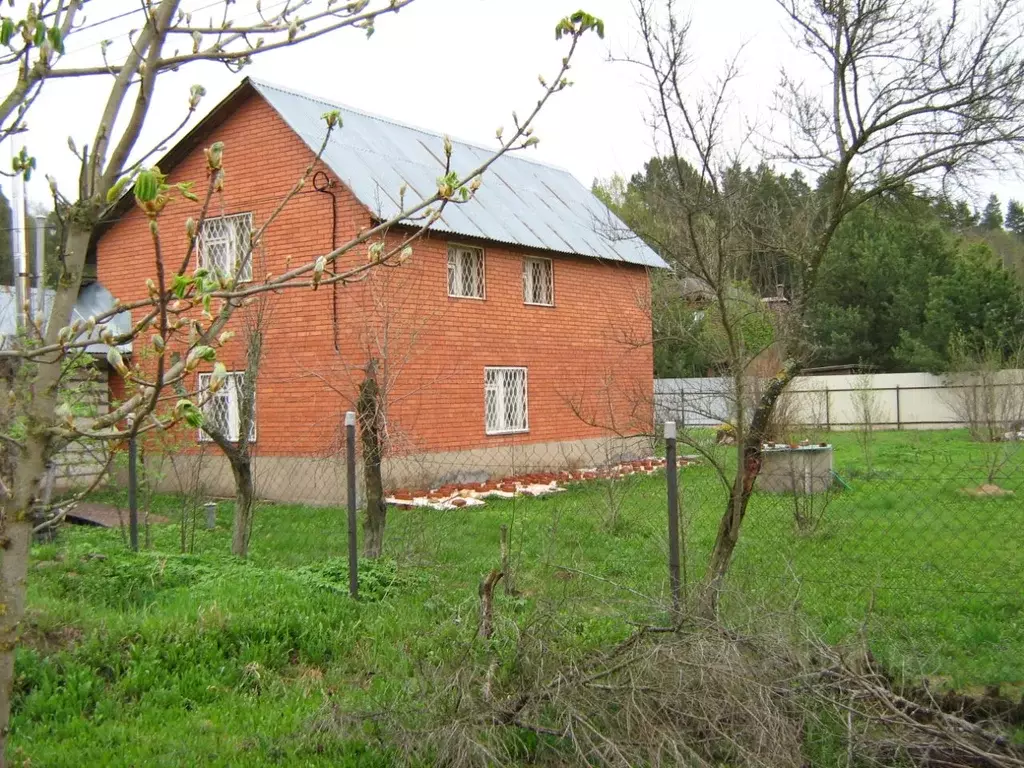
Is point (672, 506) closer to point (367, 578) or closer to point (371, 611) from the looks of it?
point (371, 611)

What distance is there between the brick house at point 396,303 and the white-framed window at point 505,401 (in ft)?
0.10

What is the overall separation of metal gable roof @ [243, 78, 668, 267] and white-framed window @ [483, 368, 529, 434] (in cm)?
233

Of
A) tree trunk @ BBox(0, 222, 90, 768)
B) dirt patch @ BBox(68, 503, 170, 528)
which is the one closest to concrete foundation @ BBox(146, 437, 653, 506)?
dirt patch @ BBox(68, 503, 170, 528)

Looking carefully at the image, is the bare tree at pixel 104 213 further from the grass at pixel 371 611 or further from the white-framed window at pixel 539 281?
the white-framed window at pixel 539 281

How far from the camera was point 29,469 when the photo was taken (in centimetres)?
304

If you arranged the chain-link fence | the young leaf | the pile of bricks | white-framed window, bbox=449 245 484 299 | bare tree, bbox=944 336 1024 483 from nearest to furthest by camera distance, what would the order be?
the young leaf → the chain-link fence → the pile of bricks → white-framed window, bbox=449 245 484 299 → bare tree, bbox=944 336 1024 483

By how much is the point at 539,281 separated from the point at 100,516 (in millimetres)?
8808

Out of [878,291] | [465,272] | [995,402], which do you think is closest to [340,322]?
[465,272]

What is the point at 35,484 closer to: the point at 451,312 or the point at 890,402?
the point at 451,312

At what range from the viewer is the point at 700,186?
5.78 meters

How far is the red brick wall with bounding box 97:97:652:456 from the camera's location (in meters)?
14.1

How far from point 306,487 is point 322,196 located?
14.6ft

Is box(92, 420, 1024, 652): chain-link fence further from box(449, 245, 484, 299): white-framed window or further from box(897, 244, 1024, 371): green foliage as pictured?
box(897, 244, 1024, 371): green foliage

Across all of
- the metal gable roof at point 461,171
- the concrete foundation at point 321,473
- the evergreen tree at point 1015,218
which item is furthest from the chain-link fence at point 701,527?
the evergreen tree at point 1015,218
